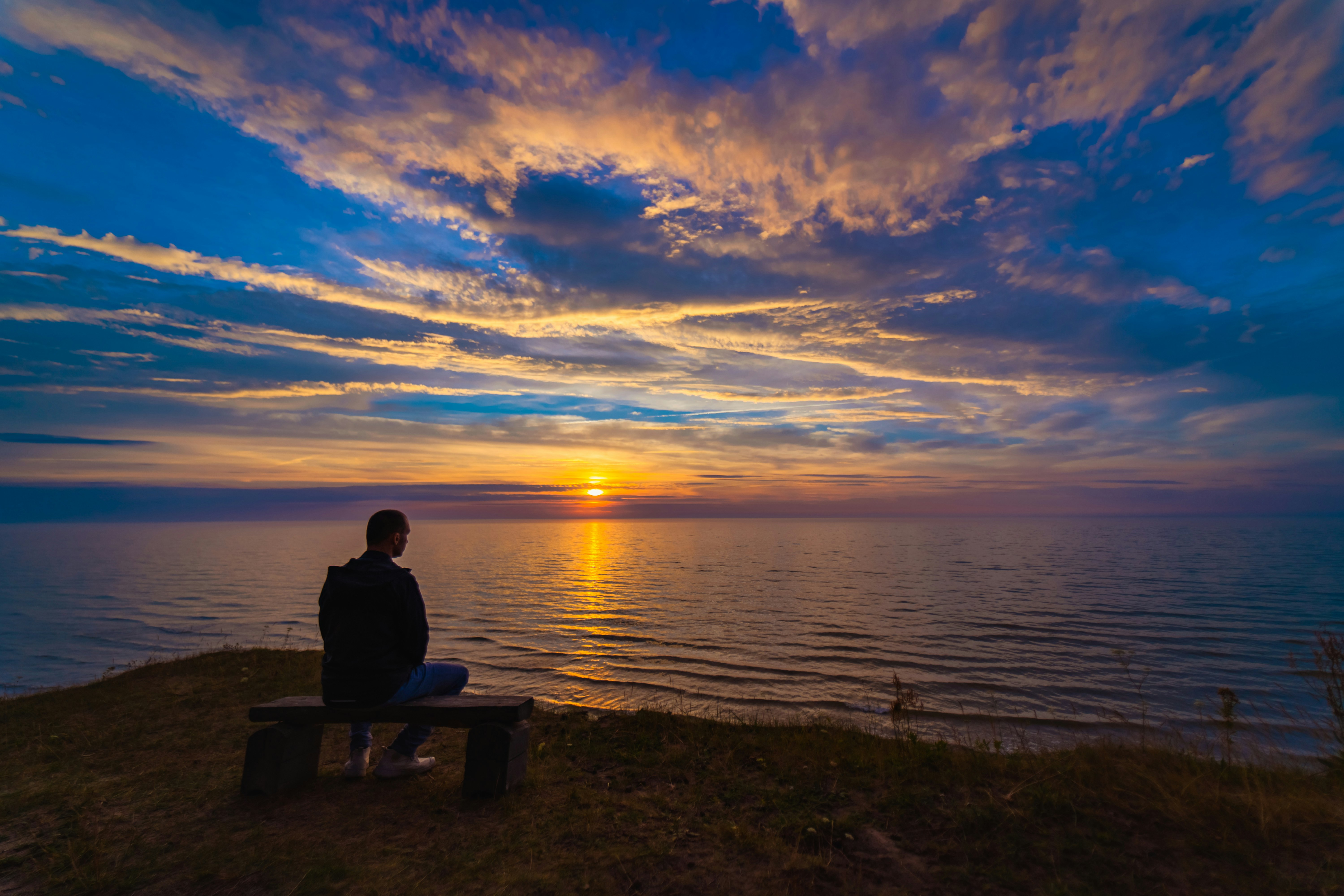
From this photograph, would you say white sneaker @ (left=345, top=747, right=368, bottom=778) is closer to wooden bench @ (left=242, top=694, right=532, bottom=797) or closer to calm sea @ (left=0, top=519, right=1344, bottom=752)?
wooden bench @ (left=242, top=694, right=532, bottom=797)

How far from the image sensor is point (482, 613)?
98.6ft

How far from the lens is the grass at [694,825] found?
4781mm

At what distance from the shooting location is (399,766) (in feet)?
22.7

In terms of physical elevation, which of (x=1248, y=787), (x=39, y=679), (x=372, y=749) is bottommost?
(x=39, y=679)

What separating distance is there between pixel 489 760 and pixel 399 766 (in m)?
1.48

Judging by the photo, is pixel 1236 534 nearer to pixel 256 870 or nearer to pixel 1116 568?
pixel 1116 568

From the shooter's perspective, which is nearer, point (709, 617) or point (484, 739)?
point (484, 739)

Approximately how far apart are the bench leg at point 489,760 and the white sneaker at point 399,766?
1006 millimetres

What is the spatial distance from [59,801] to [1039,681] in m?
21.5

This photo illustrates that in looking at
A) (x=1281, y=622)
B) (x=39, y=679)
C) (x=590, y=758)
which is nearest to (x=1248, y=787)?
(x=590, y=758)

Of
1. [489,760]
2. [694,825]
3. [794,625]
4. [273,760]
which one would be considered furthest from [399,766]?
[794,625]

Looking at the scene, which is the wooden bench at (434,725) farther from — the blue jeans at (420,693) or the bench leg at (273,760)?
the blue jeans at (420,693)

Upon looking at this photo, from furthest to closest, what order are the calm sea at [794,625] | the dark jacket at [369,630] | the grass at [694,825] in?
the calm sea at [794,625] → the dark jacket at [369,630] → the grass at [694,825]

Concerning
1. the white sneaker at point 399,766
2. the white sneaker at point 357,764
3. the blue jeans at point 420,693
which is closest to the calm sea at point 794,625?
the white sneaker at point 399,766
